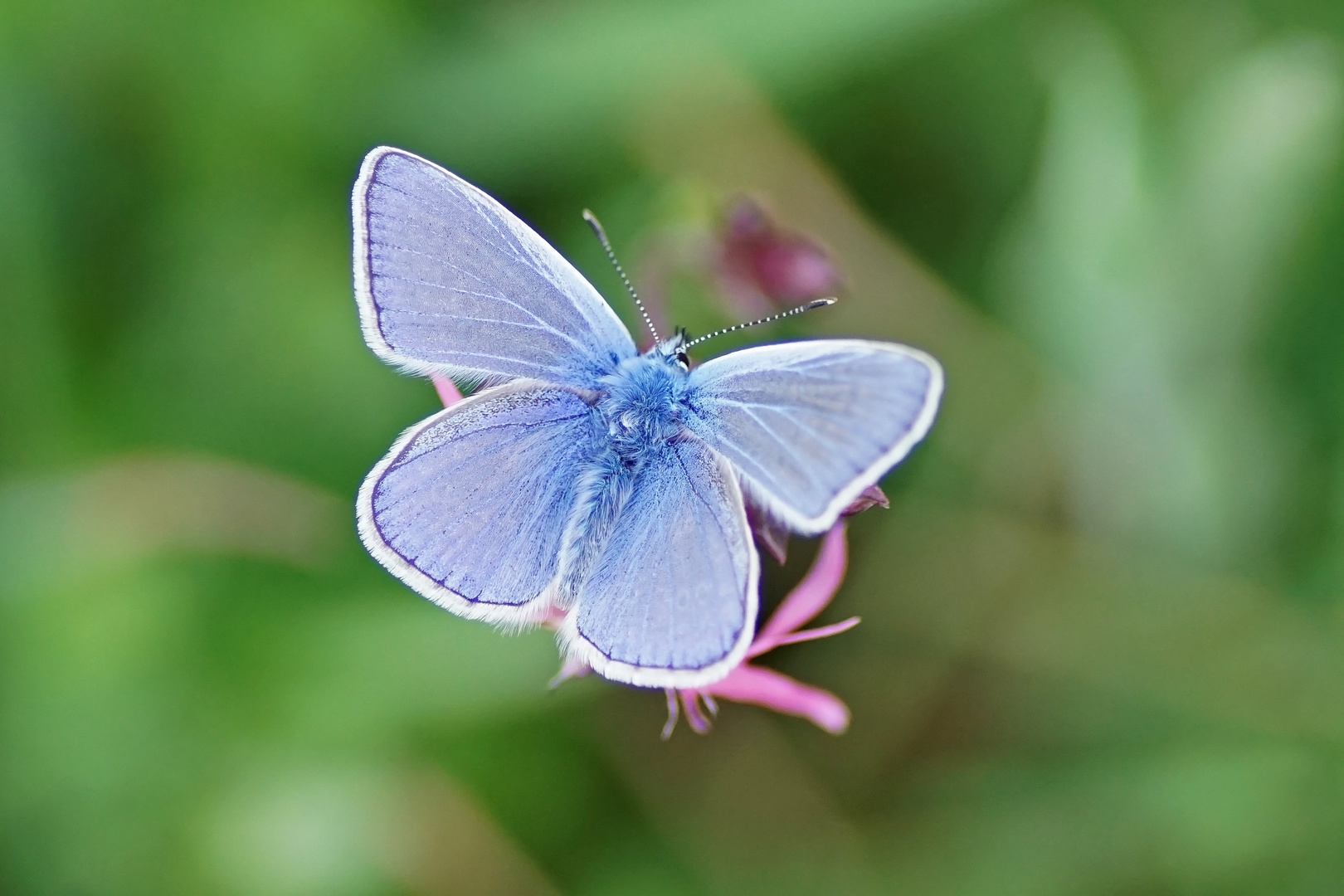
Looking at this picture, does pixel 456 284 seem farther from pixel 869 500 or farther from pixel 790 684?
pixel 790 684

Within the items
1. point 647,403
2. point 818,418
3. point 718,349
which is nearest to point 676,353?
point 647,403

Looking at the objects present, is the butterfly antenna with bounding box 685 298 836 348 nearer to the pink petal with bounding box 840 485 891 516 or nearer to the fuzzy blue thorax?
the fuzzy blue thorax

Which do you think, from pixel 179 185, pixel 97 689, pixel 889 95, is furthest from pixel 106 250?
pixel 889 95

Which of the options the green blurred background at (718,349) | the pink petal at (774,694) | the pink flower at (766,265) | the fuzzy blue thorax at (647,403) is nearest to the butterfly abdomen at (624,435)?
the fuzzy blue thorax at (647,403)

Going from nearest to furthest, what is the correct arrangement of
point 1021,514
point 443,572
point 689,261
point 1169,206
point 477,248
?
point 443,572
point 477,248
point 689,261
point 1169,206
point 1021,514

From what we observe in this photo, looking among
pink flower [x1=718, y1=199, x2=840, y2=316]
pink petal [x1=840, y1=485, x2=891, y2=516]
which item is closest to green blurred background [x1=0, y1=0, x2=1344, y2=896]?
pink flower [x1=718, y1=199, x2=840, y2=316]

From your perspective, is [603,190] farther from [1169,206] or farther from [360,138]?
[1169,206]
